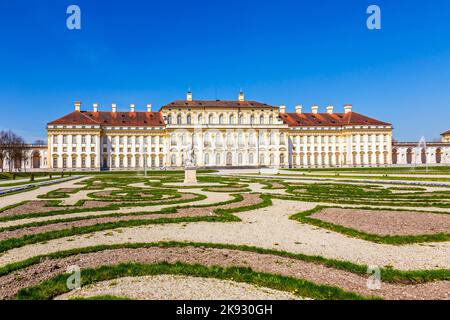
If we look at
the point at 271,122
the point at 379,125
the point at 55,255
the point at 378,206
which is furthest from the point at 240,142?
the point at 55,255

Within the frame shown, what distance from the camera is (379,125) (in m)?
64.7

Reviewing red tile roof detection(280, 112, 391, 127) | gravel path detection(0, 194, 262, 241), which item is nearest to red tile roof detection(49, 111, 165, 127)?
red tile roof detection(280, 112, 391, 127)

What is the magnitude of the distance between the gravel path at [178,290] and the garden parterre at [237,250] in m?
0.03

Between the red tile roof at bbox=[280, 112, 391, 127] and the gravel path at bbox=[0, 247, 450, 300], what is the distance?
6186 centimetres

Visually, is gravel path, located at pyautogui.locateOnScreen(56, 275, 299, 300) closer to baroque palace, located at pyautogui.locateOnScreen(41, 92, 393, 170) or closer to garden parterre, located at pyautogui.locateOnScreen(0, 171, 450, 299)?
garden parterre, located at pyautogui.locateOnScreen(0, 171, 450, 299)

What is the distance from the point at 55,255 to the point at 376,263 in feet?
17.1

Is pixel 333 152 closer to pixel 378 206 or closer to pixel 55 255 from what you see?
pixel 378 206

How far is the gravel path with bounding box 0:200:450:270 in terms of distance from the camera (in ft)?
17.1

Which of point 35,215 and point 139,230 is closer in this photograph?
→ point 139,230

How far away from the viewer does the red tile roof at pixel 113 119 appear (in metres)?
56.5

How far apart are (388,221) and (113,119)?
2327 inches

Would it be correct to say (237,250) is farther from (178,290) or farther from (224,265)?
(178,290)

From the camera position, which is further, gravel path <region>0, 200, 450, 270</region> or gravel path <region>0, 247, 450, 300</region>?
gravel path <region>0, 200, 450, 270</region>

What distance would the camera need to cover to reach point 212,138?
61.1 meters
